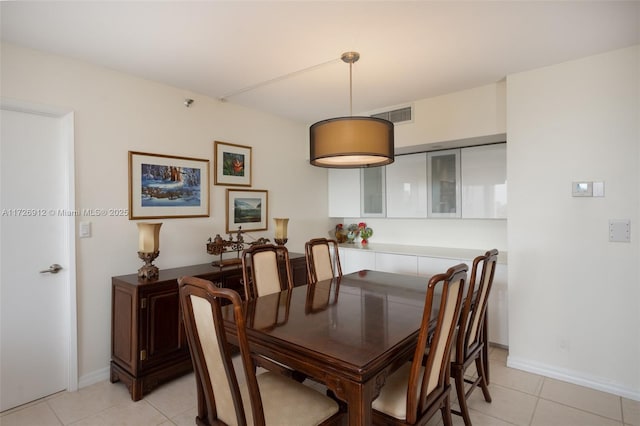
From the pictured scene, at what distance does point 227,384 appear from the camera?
1.38m

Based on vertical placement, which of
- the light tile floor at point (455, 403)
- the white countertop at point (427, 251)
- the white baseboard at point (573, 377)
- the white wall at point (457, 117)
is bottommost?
the light tile floor at point (455, 403)

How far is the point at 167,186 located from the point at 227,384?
2.26 meters

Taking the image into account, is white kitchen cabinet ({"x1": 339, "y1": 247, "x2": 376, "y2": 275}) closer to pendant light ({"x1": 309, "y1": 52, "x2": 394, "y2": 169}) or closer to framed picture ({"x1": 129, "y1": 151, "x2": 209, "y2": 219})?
framed picture ({"x1": 129, "y1": 151, "x2": 209, "y2": 219})

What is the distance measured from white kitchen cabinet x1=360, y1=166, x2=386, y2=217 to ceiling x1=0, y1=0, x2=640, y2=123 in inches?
60.9

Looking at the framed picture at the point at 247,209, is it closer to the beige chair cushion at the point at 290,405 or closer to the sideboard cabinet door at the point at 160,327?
the sideboard cabinet door at the point at 160,327

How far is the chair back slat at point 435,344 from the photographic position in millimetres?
1479

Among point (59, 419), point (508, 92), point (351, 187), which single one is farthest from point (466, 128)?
point (59, 419)

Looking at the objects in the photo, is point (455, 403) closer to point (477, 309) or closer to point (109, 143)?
point (477, 309)

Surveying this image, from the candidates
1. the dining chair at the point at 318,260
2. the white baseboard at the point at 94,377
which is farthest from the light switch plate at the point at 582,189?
the white baseboard at the point at 94,377

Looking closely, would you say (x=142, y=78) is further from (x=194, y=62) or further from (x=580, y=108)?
(x=580, y=108)

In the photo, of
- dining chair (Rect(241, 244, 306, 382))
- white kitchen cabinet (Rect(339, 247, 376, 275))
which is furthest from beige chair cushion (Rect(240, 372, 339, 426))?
white kitchen cabinet (Rect(339, 247, 376, 275))

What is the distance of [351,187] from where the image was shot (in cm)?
485

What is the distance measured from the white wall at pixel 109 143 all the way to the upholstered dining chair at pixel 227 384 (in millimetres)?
1684

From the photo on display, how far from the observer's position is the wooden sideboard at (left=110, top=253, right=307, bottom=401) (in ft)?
8.22
